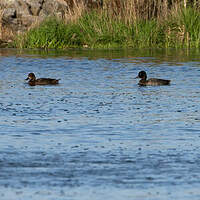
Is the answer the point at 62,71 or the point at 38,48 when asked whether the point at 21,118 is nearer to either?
the point at 62,71

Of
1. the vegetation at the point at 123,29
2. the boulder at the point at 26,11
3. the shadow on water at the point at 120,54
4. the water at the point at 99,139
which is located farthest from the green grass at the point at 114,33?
the water at the point at 99,139

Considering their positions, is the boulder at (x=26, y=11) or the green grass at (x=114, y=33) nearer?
the green grass at (x=114, y=33)

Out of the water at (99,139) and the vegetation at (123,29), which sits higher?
the vegetation at (123,29)

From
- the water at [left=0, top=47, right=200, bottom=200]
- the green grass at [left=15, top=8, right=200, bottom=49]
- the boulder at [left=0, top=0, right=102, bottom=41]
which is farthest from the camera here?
the boulder at [left=0, top=0, right=102, bottom=41]

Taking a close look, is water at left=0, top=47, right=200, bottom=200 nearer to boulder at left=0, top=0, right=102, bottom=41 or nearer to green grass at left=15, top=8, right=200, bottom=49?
green grass at left=15, top=8, right=200, bottom=49

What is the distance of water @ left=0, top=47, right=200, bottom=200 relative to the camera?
8234mm

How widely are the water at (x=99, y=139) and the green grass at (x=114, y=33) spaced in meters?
9.31

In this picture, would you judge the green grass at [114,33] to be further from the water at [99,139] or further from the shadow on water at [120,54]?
the water at [99,139]

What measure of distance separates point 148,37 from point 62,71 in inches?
336

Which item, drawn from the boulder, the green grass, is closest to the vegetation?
the green grass

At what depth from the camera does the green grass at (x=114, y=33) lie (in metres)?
31.5

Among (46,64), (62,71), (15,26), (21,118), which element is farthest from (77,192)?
(15,26)

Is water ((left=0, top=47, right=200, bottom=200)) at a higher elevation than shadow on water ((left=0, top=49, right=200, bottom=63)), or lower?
lower

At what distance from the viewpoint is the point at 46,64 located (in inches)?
1068
